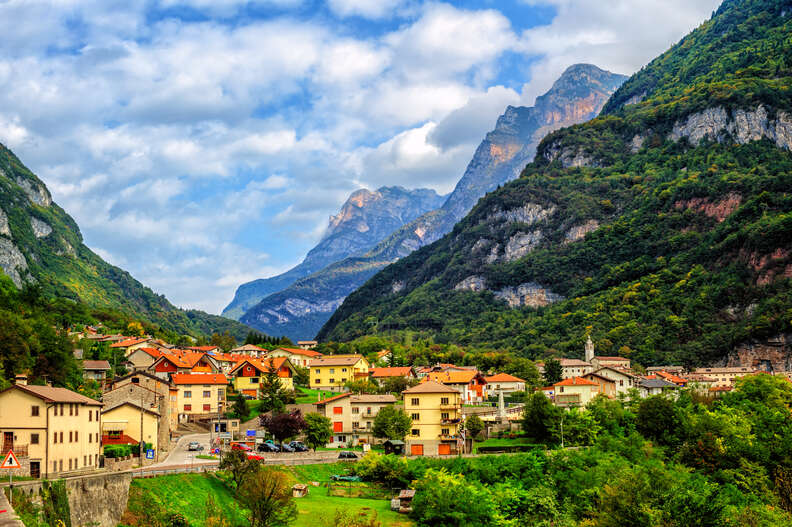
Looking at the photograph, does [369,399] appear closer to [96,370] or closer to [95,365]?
[96,370]

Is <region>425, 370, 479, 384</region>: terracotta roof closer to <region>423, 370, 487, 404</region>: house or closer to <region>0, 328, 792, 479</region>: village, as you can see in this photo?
<region>423, 370, 487, 404</region>: house

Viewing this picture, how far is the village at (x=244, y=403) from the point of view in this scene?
50.6 metres

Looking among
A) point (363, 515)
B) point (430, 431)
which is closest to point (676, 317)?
point (430, 431)

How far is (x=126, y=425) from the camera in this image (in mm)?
64750

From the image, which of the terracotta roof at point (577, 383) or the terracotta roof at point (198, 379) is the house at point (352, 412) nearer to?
the terracotta roof at point (198, 379)

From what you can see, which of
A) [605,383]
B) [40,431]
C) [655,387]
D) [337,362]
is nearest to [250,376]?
[337,362]

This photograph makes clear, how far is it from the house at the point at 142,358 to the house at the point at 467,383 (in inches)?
1629

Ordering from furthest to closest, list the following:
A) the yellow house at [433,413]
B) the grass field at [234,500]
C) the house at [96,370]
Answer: the house at [96,370] < the yellow house at [433,413] < the grass field at [234,500]

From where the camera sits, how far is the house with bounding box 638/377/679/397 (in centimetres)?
11725

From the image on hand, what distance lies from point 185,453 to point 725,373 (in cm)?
11495

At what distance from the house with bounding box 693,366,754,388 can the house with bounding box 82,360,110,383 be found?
107 metres

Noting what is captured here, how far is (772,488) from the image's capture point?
7456cm

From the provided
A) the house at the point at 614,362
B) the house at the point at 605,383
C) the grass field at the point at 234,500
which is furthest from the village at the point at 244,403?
the grass field at the point at 234,500

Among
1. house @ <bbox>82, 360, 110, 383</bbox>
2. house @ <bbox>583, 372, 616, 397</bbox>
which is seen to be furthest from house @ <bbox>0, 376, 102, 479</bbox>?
house @ <bbox>583, 372, 616, 397</bbox>
